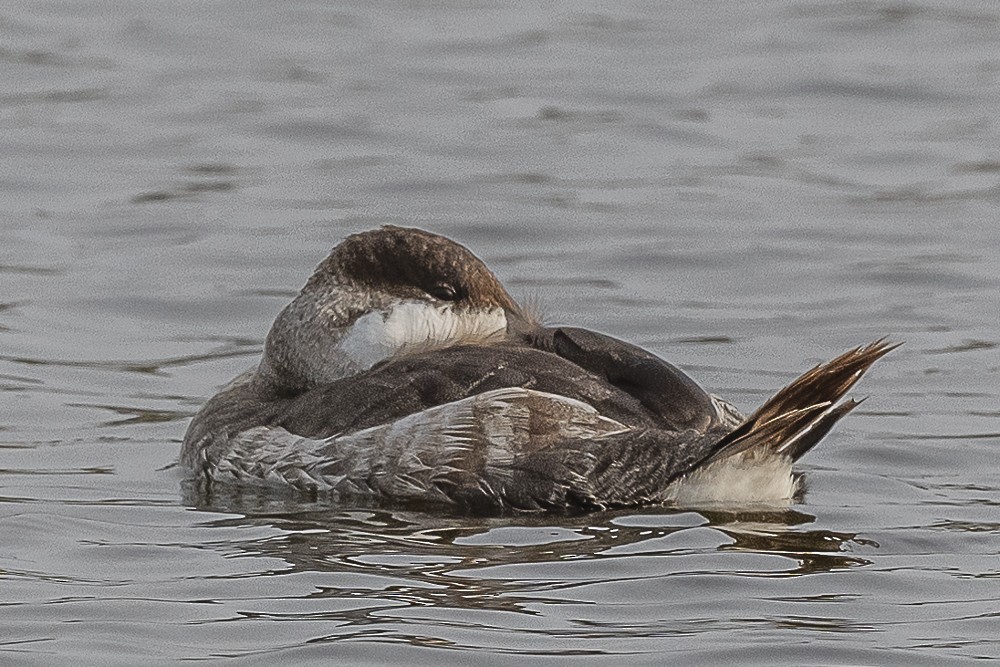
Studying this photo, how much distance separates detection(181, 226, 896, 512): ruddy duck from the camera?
7.30 meters

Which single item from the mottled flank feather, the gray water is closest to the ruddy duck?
the mottled flank feather

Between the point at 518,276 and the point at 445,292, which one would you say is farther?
the point at 518,276

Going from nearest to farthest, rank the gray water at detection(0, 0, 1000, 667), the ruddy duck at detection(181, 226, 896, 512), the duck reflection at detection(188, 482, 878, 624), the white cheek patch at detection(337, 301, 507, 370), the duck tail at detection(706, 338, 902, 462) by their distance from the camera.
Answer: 1. the gray water at detection(0, 0, 1000, 667)
2. the duck reflection at detection(188, 482, 878, 624)
3. the duck tail at detection(706, 338, 902, 462)
4. the ruddy duck at detection(181, 226, 896, 512)
5. the white cheek patch at detection(337, 301, 507, 370)

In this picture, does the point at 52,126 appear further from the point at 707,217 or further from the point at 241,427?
the point at 241,427

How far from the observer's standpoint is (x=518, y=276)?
39.9ft

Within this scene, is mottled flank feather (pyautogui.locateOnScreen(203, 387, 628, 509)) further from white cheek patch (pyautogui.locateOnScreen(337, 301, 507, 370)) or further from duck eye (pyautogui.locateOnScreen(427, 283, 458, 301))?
duck eye (pyautogui.locateOnScreen(427, 283, 458, 301))

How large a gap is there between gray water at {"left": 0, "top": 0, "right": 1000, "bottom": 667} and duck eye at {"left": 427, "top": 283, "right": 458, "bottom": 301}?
2.10 feet

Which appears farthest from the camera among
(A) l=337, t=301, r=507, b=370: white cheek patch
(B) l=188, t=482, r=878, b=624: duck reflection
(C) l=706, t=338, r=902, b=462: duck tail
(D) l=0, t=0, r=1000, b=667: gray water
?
(A) l=337, t=301, r=507, b=370: white cheek patch

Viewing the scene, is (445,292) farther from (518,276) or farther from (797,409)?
(518,276)

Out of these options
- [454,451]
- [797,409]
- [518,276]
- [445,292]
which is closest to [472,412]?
[454,451]

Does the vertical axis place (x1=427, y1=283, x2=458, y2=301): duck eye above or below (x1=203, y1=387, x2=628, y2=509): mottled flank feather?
above

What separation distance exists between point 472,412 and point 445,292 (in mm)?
Answer: 713

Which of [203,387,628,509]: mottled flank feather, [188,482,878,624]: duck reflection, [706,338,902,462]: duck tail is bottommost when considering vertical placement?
[188,482,878,624]: duck reflection

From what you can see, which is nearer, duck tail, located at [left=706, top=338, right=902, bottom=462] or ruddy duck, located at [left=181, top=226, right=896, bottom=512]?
duck tail, located at [left=706, top=338, right=902, bottom=462]
